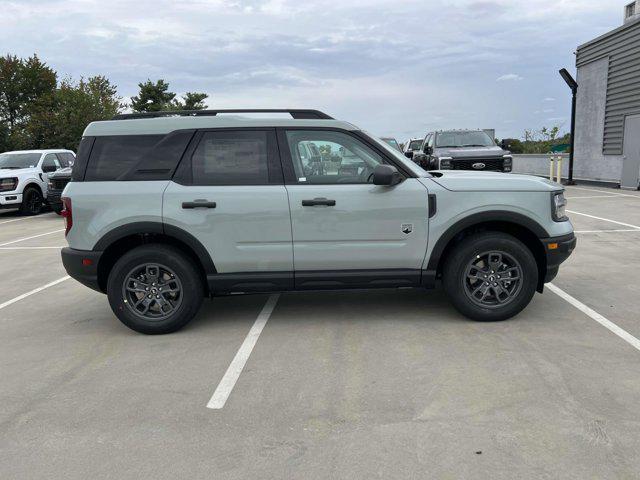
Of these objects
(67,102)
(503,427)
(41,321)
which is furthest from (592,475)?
(67,102)

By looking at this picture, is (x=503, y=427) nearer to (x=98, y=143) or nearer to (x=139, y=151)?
(x=139, y=151)

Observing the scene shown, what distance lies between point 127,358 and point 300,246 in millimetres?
1700

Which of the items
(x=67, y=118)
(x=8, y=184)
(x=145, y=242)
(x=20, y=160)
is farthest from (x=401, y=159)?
(x=67, y=118)

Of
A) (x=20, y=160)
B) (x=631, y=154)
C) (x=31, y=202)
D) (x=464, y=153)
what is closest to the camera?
(x=464, y=153)

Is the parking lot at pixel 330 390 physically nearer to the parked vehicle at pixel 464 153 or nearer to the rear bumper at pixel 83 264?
the rear bumper at pixel 83 264

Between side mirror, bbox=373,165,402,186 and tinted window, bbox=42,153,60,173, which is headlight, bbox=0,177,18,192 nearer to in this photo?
tinted window, bbox=42,153,60,173

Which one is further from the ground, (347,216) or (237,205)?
(237,205)

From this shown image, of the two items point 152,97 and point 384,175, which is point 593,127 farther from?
point 152,97

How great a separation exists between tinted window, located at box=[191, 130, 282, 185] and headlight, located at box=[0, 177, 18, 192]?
43.0 feet

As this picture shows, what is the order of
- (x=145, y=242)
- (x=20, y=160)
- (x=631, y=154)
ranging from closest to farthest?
(x=145, y=242)
(x=20, y=160)
(x=631, y=154)

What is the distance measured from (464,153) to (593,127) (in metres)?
9.10

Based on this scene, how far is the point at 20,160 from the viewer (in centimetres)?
1630

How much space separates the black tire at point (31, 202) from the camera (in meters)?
15.8

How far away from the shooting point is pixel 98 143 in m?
4.84
